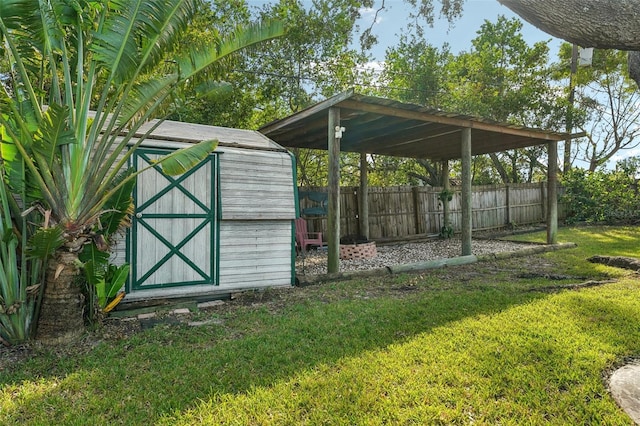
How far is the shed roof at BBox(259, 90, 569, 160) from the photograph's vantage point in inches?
248

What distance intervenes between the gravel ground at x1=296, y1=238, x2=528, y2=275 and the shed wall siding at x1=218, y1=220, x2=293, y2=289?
3.02 feet

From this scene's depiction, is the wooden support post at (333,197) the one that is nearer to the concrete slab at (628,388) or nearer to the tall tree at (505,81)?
the concrete slab at (628,388)

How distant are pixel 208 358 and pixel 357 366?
4.30 feet

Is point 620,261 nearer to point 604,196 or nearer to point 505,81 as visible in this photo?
point 604,196

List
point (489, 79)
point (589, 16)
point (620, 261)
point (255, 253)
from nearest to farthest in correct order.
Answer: point (589, 16)
point (255, 253)
point (620, 261)
point (489, 79)

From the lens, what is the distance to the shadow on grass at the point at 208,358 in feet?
8.20

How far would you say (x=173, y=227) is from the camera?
5.10 metres

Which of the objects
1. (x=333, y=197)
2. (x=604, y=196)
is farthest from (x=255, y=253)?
(x=604, y=196)

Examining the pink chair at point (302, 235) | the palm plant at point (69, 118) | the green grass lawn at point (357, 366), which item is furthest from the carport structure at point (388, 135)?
the palm plant at point (69, 118)

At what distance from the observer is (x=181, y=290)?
5105mm

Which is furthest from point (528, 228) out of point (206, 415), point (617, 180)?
point (206, 415)

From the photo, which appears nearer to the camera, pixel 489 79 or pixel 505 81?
pixel 489 79

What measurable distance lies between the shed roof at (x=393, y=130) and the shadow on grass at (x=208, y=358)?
3.41 meters

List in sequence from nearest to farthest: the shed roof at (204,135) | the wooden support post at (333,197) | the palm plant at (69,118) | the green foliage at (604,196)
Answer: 1. the palm plant at (69,118)
2. the shed roof at (204,135)
3. the wooden support post at (333,197)
4. the green foliage at (604,196)
